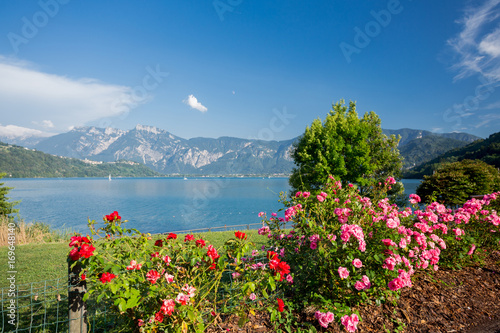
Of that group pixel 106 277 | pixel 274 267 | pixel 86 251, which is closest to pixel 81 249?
pixel 86 251

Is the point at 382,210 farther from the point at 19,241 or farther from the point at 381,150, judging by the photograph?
the point at 381,150

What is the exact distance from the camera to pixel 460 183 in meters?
17.1

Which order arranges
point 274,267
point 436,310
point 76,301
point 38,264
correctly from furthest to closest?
point 38,264 < point 436,310 < point 274,267 < point 76,301

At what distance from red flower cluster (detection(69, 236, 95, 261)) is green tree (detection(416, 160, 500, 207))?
19.0 m

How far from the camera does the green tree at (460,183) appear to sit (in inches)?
664

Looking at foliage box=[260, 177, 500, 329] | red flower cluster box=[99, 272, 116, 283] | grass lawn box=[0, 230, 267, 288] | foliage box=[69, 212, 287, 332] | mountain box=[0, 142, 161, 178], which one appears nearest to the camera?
red flower cluster box=[99, 272, 116, 283]

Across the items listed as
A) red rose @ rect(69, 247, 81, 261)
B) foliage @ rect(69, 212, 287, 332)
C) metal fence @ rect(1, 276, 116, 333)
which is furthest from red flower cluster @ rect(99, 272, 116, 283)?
metal fence @ rect(1, 276, 116, 333)

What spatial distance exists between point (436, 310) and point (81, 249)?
4854 mm

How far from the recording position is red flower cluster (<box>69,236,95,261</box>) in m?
2.43

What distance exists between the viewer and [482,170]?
18.1m

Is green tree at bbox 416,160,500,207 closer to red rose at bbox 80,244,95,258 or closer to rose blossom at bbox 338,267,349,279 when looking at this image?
rose blossom at bbox 338,267,349,279

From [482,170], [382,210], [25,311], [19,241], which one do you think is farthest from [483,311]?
[482,170]

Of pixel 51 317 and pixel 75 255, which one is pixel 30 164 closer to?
pixel 51 317

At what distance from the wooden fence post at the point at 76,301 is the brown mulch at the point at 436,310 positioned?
58.8 inches
